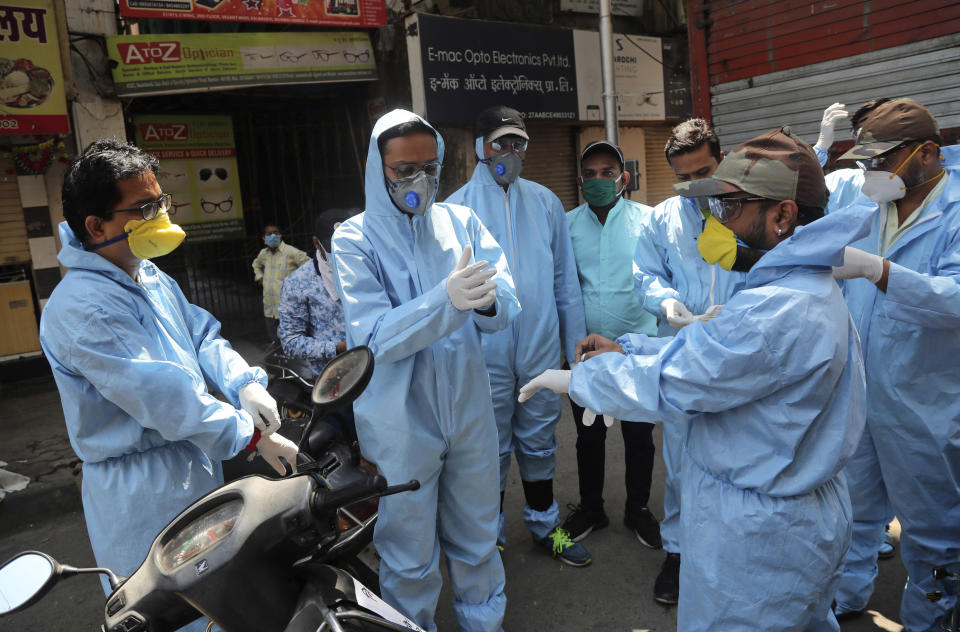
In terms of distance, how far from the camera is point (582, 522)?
12.2ft

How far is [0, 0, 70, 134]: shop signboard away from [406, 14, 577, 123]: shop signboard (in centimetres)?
359

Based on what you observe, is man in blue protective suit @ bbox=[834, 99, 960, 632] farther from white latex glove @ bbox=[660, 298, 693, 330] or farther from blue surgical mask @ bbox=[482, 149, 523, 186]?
blue surgical mask @ bbox=[482, 149, 523, 186]

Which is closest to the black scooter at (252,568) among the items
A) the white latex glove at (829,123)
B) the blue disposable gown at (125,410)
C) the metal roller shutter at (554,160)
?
the blue disposable gown at (125,410)

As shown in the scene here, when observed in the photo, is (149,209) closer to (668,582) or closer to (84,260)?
(84,260)

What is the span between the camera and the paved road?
304 centimetres

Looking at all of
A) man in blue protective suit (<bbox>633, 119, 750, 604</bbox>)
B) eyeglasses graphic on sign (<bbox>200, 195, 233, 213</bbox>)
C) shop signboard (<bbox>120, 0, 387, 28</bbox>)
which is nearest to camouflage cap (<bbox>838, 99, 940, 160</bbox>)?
man in blue protective suit (<bbox>633, 119, 750, 604</bbox>)

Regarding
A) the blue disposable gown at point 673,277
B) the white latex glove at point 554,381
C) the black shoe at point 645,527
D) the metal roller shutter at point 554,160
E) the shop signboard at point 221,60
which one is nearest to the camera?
the white latex glove at point 554,381

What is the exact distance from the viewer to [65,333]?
187 centimetres

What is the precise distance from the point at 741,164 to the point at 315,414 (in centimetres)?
129

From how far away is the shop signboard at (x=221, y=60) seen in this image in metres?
6.91

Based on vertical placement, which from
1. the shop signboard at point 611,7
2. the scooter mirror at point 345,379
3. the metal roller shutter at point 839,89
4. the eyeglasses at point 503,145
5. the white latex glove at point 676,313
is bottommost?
the white latex glove at point 676,313

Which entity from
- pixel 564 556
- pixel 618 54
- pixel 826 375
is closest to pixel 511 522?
pixel 564 556

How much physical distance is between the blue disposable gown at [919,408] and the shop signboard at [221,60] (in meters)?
6.48

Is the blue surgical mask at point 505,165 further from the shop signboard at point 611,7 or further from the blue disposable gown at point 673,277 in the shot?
the shop signboard at point 611,7
